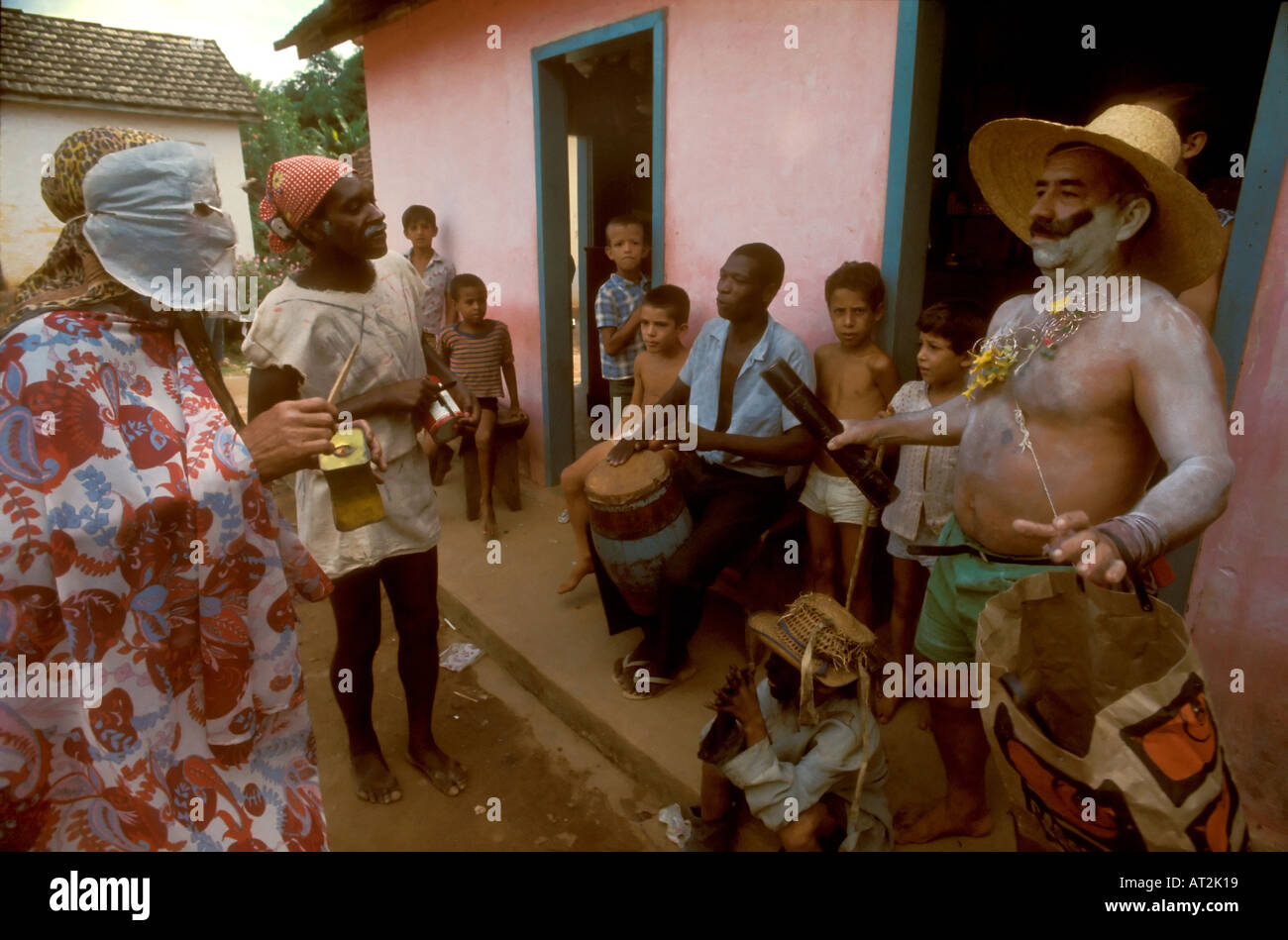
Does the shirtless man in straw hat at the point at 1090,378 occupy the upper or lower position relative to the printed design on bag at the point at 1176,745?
upper

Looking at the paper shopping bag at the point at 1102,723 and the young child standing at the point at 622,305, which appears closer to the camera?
the paper shopping bag at the point at 1102,723

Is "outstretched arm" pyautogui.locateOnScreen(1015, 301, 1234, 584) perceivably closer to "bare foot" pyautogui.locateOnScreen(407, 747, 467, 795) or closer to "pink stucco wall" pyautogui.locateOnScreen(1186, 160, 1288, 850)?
"pink stucco wall" pyautogui.locateOnScreen(1186, 160, 1288, 850)

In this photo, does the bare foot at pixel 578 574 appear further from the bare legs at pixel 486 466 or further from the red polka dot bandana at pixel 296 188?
the red polka dot bandana at pixel 296 188

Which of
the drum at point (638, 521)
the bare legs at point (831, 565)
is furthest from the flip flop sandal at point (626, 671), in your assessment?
the bare legs at point (831, 565)

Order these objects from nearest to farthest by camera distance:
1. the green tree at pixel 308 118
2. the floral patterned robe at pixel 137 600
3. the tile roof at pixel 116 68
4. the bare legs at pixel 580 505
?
1. the floral patterned robe at pixel 137 600
2. the bare legs at pixel 580 505
3. the tile roof at pixel 116 68
4. the green tree at pixel 308 118

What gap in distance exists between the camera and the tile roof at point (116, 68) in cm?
1562

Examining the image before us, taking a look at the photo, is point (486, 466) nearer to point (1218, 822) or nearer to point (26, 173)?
point (1218, 822)

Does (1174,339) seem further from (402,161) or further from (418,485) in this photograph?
(402,161)

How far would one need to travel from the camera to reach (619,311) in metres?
5.00

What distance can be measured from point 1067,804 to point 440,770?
7.70 ft

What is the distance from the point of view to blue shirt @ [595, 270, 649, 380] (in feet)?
16.4

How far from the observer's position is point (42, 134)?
→ 1562 cm

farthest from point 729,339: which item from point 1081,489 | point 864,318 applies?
point 1081,489

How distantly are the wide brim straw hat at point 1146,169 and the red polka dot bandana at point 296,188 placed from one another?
6.38ft
